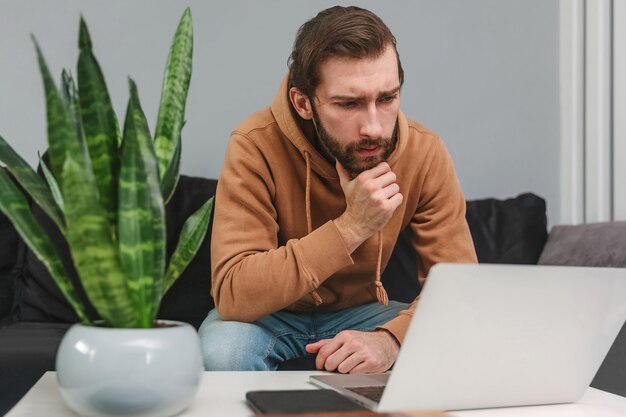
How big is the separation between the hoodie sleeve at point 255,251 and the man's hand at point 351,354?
0.15 meters

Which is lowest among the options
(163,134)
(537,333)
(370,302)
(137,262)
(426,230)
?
(370,302)

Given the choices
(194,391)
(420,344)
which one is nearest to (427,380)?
(420,344)

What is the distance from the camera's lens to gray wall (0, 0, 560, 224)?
2.25 meters

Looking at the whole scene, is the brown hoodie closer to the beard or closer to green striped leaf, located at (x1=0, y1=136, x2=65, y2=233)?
the beard

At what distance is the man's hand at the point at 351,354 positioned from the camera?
125cm

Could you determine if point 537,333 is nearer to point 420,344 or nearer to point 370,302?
point 420,344

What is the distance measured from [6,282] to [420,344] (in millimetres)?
1557

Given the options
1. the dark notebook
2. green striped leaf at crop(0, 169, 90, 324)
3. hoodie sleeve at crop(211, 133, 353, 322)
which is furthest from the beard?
green striped leaf at crop(0, 169, 90, 324)

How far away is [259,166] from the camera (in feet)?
5.20

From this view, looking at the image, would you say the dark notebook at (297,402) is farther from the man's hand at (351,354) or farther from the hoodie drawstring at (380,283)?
the hoodie drawstring at (380,283)

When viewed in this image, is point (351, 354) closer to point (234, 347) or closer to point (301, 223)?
point (234, 347)

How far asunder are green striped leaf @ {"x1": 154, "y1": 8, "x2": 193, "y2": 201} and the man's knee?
54 cm

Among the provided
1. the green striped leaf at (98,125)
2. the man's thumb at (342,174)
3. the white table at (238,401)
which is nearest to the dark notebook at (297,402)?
the white table at (238,401)

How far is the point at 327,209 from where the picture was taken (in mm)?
1660
